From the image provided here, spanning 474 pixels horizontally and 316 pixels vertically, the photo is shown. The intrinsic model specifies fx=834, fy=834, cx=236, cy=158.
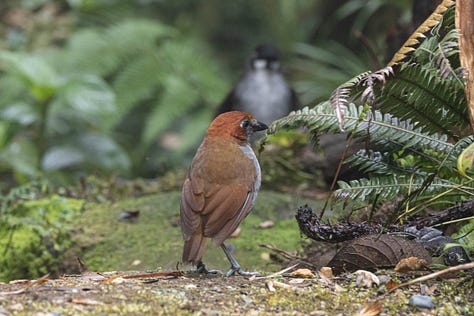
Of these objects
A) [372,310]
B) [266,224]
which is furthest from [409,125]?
[266,224]

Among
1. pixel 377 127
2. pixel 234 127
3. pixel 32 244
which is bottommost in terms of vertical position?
pixel 32 244

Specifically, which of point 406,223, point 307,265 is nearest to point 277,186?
point 307,265

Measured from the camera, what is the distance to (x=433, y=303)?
115 inches

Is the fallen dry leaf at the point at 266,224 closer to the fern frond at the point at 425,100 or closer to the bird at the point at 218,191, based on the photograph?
the bird at the point at 218,191

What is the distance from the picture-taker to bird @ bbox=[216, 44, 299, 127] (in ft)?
28.9

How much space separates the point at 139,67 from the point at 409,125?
5721 millimetres

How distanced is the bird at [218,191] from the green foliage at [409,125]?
33cm

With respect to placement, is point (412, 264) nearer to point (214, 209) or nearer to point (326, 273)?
point (326, 273)

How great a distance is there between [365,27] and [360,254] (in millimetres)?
6879

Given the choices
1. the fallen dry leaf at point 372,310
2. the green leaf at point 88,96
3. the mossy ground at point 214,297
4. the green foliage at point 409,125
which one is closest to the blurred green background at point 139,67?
the green leaf at point 88,96

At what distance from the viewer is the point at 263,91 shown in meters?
9.28

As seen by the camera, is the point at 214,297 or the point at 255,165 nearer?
the point at 214,297

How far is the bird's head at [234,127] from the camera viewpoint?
4.02 m

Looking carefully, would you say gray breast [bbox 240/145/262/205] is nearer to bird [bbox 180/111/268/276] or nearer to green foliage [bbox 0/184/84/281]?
bird [bbox 180/111/268/276]
